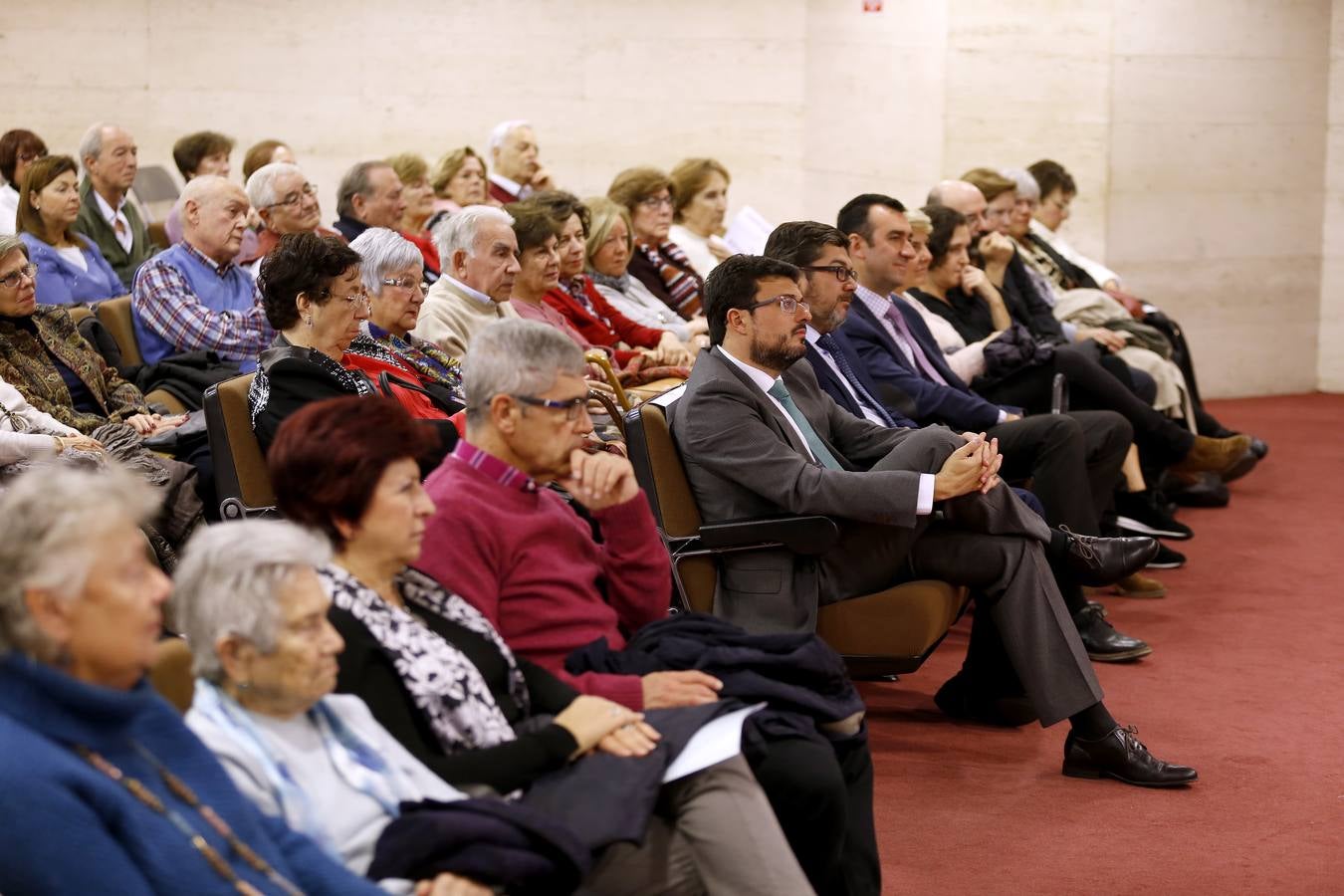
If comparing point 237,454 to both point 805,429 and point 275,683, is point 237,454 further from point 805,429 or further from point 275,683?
point 275,683

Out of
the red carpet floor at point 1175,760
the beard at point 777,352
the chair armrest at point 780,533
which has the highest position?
the beard at point 777,352

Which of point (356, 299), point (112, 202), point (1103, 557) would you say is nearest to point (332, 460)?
point (356, 299)

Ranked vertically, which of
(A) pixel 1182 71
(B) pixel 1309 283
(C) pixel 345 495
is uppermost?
(A) pixel 1182 71

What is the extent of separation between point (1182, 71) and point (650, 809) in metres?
7.81

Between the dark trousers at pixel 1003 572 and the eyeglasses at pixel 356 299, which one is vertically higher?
the eyeglasses at pixel 356 299

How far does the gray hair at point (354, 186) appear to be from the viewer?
235 inches

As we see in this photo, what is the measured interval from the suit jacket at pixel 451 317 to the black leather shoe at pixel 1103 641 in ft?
6.21

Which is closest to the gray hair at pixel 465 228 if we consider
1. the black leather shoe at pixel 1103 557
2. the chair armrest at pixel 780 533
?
the chair armrest at pixel 780 533

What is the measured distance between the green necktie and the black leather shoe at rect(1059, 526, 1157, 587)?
2.21 ft

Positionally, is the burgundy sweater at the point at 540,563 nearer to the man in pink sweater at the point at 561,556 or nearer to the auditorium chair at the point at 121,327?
the man in pink sweater at the point at 561,556

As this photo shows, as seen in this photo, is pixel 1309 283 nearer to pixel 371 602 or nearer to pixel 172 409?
pixel 172 409

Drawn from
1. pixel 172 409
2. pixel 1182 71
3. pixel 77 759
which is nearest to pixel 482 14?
pixel 1182 71

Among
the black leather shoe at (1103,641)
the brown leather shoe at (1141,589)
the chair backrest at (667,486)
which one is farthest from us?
the brown leather shoe at (1141,589)

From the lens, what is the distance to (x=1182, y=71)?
9.14m
